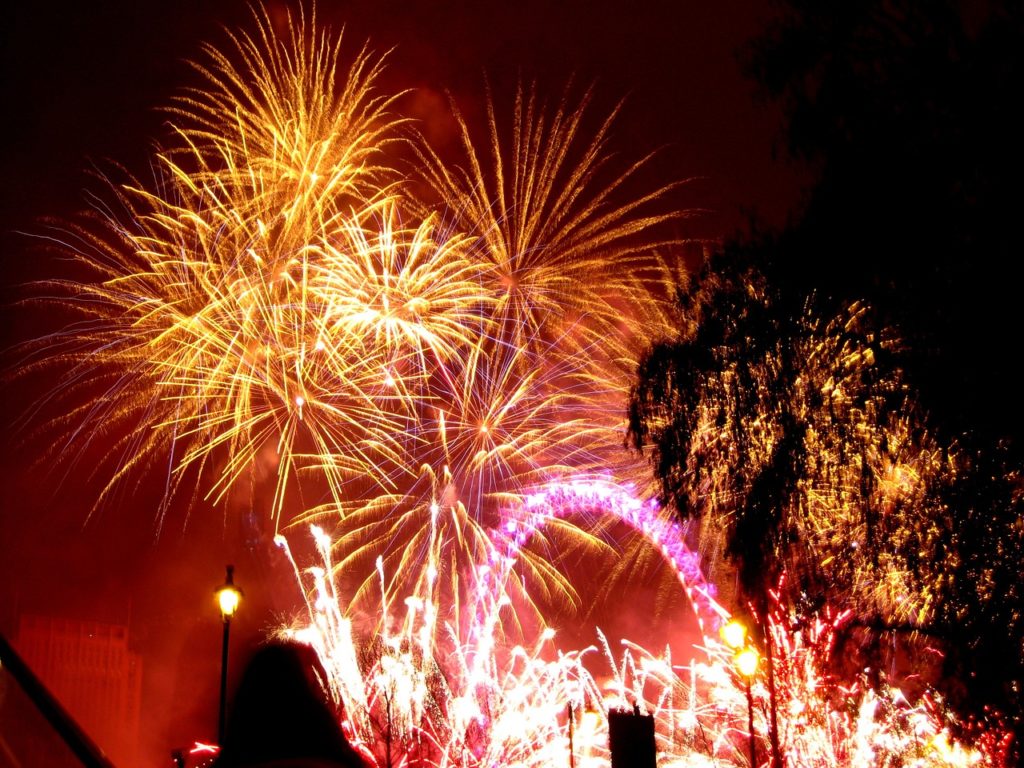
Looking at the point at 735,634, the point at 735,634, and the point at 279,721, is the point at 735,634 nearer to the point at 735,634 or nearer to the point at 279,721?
the point at 735,634

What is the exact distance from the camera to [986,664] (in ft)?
36.0

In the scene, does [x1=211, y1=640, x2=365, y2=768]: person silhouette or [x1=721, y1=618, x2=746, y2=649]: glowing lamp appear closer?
[x1=211, y1=640, x2=365, y2=768]: person silhouette

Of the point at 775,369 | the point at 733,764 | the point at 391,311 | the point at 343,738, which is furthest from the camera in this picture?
the point at 733,764

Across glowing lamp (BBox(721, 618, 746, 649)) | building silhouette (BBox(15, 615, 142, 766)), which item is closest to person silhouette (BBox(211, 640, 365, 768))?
glowing lamp (BBox(721, 618, 746, 649))

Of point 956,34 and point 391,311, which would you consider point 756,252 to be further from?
point 391,311

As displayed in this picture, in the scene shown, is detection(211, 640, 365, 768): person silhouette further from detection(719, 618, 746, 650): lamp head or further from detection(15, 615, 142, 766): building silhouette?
detection(15, 615, 142, 766): building silhouette

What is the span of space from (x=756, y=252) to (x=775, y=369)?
5.13 ft

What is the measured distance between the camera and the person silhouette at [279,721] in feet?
11.8

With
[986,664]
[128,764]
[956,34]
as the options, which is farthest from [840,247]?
[128,764]

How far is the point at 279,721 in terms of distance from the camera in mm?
3662

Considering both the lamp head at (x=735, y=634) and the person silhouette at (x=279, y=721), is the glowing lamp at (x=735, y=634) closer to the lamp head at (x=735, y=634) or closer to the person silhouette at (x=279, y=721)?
the lamp head at (x=735, y=634)

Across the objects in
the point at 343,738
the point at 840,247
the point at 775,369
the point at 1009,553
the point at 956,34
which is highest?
Result: the point at 956,34

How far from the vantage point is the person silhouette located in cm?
361

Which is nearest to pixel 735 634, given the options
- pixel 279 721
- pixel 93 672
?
pixel 279 721
